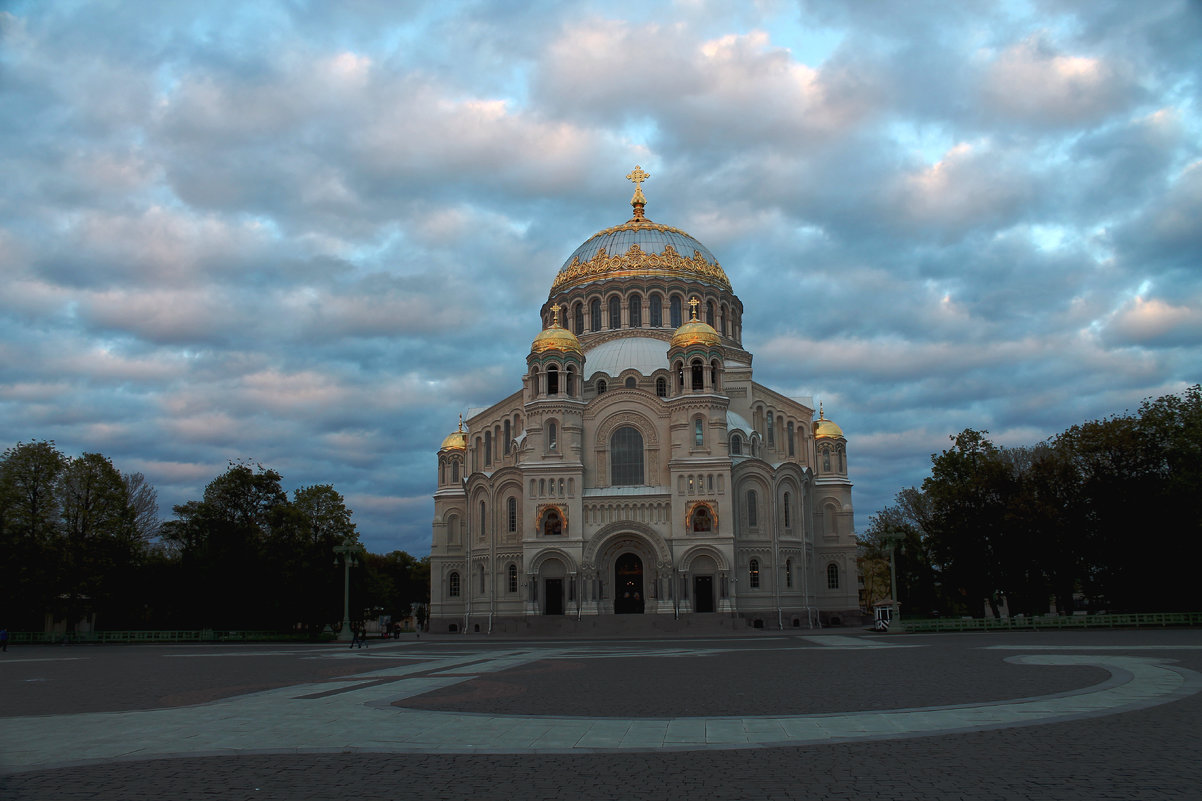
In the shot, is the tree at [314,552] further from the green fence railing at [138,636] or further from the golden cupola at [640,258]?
the golden cupola at [640,258]

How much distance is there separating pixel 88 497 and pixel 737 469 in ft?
119

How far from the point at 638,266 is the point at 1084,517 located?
1324 inches

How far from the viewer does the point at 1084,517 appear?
4553 centimetres

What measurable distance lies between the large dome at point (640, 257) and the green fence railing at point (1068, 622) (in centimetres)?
3104

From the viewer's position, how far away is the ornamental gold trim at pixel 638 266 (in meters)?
66.6

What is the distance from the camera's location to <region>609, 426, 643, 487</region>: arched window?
56312mm

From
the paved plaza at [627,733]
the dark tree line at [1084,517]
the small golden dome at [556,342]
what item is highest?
the small golden dome at [556,342]

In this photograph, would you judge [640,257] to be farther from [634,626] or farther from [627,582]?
[634,626]

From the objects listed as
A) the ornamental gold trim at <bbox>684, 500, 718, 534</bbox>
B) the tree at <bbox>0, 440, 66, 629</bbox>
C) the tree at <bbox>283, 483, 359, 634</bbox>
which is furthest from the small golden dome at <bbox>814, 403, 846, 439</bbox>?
the tree at <bbox>0, 440, 66, 629</bbox>

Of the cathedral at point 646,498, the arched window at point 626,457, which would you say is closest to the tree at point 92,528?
the cathedral at point 646,498

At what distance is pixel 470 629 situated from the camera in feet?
190

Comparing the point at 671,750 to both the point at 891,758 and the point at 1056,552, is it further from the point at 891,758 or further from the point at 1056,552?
the point at 1056,552

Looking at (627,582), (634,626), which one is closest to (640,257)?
(627,582)

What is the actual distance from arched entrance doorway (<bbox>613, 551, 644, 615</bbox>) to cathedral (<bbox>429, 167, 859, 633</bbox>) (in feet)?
0.28
